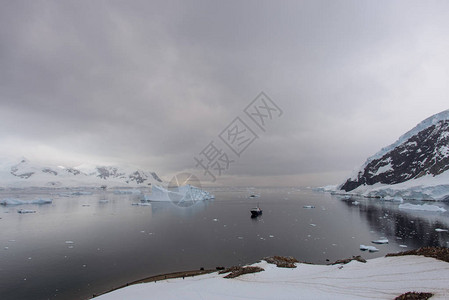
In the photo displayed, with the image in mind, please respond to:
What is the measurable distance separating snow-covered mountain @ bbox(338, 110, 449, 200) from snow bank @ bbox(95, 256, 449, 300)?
361ft

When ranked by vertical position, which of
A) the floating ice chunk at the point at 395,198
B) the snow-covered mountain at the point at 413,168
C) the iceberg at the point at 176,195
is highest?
→ the snow-covered mountain at the point at 413,168

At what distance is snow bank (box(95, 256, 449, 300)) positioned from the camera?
10.1m

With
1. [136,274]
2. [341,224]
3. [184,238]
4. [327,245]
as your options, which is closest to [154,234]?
[184,238]

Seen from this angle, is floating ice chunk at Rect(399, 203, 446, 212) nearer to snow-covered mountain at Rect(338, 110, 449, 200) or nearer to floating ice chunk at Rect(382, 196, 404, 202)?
snow-covered mountain at Rect(338, 110, 449, 200)

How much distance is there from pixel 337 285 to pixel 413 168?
539 ft

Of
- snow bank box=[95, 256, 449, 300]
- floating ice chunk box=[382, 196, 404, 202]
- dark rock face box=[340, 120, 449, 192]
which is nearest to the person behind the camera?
snow bank box=[95, 256, 449, 300]

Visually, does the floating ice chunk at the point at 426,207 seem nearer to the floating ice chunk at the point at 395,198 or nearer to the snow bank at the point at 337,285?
the floating ice chunk at the point at 395,198

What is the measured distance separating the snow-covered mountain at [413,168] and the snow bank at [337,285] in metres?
110

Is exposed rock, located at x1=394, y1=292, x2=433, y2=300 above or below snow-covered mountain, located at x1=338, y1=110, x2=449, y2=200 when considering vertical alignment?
below

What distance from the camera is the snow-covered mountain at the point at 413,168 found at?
104000 millimetres

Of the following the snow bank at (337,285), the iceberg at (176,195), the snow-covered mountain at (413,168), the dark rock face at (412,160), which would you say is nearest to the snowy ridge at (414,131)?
the snow-covered mountain at (413,168)

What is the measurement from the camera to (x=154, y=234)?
4078cm

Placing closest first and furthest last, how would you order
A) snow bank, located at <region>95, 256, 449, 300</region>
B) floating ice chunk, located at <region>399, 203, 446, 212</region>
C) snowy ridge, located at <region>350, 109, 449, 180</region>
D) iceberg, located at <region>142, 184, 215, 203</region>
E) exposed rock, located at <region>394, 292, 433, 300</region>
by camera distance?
1. exposed rock, located at <region>394, 292, 433, 300</region>
2. snow bank, located at <region>95, 256, 449, 300</region>
3. floating ice chunk, located at <region>399, 203, 446, 212</region>
4. iceberg, located at <region>142, 184, 215, 203</region>
5. snowy ridge, located at <region>350, 109, 449, 180</region>

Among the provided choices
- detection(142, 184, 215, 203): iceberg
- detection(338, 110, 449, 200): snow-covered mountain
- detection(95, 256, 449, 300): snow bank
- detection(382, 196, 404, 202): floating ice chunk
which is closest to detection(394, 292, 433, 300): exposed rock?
detection(95, 256, 449, 300): snow bank
